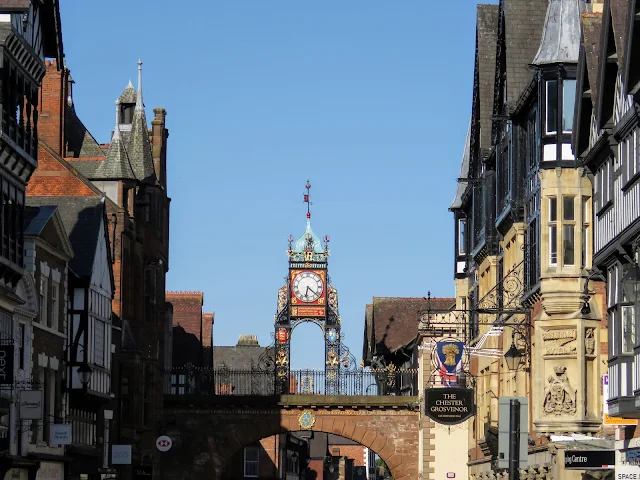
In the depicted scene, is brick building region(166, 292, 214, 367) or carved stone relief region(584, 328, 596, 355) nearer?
carved stone relief region(584, 328, 596, 355)

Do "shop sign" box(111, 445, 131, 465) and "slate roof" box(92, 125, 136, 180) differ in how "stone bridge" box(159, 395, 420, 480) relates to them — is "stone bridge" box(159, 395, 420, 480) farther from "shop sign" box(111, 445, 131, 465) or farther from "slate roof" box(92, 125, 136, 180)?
"shop sign" box(111, 445, 131, 465)

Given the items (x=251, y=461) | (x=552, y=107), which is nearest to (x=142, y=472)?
(x=552, y=107)

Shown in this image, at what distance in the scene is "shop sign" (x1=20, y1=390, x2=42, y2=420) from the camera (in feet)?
135

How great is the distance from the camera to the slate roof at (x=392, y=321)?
297ft

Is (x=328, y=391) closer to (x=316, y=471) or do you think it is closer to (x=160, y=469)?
(x=160, y=469)

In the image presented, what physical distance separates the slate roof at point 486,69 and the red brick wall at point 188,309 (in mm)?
42689

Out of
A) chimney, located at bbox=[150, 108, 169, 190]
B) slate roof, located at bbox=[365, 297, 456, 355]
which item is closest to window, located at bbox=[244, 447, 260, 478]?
slate roof, located at bbox=[365, 297, 456, 355]

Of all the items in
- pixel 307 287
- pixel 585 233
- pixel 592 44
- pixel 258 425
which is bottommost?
pixel 258 425

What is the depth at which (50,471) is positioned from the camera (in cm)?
4756

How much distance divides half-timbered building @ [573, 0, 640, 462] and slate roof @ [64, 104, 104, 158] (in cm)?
3220

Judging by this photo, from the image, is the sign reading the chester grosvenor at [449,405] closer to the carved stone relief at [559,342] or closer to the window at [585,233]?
the carved stone relief at [559,342]

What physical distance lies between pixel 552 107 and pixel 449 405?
13452 millimetres

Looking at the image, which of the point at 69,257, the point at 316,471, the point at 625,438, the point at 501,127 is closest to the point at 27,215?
the point at 69,257

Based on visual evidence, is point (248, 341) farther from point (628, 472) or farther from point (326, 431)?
point (628, 472)
